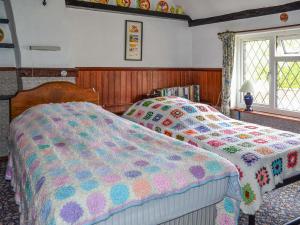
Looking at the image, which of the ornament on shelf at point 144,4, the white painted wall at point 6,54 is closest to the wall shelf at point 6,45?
the white painted wall at point 6,54

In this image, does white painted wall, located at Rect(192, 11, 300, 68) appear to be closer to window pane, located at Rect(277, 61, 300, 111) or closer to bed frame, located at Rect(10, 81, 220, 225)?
window pane, located at Rect(277, 61, 300, 111)

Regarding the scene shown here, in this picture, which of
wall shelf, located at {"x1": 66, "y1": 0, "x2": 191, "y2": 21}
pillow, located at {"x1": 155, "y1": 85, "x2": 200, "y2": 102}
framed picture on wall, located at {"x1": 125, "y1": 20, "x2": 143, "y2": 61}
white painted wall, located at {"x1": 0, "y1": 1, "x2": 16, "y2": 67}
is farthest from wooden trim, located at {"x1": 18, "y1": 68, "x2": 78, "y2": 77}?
pillow, located at {"x1": 155, "y1": 85, "x2": 200, "y2": 102}

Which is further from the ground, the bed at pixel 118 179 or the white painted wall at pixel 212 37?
the white painted wall at pixel 212 37

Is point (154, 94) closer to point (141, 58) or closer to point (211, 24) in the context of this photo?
point (141, 58)

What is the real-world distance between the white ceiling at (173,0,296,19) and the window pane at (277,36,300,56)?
1.60ft

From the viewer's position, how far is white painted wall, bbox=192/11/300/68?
4332 mm

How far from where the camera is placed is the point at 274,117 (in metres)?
4.24

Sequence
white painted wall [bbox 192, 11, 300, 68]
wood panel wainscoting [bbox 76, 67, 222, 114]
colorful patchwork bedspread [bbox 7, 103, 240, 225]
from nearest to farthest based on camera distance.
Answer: colorful patchwork bedspread [bbox 7, 103, 240, 225] → white painted wall [bbox 192, 11, 300, 68] → wood panel wainscoting [bbox 76, 67, 222, 114]

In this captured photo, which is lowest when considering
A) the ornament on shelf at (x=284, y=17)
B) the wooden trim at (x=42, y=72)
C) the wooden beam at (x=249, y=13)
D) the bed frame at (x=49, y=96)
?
the bed frame at (x=49, y=96)

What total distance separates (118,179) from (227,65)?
346 centimetres

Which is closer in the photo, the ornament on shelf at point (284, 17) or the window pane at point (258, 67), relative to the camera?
the ornament on shelf at point (284, 17)

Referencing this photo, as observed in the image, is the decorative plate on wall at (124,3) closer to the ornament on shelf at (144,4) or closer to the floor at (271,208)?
the ornament on shelf at (144,4)

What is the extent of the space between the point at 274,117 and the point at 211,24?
1.82 m

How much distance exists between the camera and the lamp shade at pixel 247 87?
14.5ft
